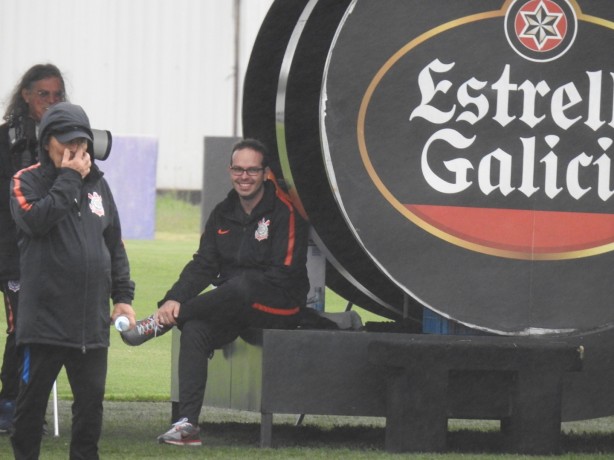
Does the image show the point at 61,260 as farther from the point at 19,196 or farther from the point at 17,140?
the point at 17,140

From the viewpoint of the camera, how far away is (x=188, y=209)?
96.1 feet

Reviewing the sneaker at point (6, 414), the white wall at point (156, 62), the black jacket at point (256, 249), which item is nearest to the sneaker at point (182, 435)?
the black jacket at point (256, 249)

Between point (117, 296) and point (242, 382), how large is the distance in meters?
1.46

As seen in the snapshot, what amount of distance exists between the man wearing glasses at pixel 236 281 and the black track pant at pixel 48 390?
3.82 feet

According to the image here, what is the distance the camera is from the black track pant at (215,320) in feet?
21.9

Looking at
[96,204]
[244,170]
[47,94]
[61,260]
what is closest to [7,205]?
[47,94]

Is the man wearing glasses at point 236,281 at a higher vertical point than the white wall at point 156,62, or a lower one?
lower

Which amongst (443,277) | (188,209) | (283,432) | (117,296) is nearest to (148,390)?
(283,432)

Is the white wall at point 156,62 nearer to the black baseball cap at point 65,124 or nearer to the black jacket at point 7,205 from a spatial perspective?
the black jacket at point 7,205

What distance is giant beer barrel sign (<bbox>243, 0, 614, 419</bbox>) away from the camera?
6.75 m

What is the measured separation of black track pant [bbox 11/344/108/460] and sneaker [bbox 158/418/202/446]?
1.12 metres

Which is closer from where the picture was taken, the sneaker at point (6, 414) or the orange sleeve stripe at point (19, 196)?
the orange sleeve stripe at point (19, 196)

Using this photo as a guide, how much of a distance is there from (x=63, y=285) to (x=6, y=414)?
1864 millimetres

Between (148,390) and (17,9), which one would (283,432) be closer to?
(148,390)
